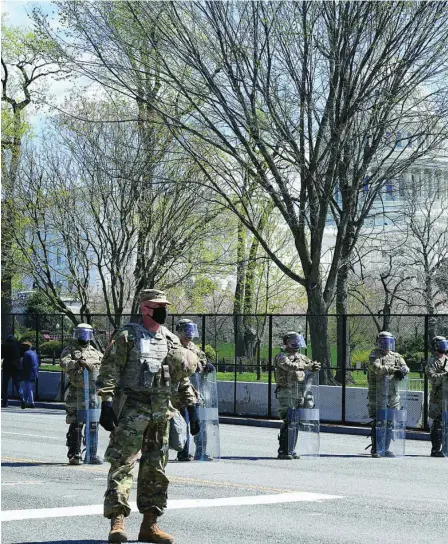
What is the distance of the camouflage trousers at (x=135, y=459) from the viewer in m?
8.41

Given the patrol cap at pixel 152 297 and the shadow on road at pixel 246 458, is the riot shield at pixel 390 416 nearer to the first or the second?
the shadow on road at pixel 246 458

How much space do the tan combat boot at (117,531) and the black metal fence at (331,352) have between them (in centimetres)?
1467

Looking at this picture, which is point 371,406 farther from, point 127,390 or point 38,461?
point 127,390

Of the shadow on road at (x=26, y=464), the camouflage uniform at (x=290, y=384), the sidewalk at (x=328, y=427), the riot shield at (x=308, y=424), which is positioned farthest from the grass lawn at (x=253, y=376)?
the shadow on road at (x=26, y=464)

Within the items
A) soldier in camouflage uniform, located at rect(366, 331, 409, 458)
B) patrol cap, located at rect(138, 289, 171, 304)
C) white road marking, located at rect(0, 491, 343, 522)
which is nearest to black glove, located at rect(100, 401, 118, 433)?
patrol cap, located at rect(138, 289, 171, 304)

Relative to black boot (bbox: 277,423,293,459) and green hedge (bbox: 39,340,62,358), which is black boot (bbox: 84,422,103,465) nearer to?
black boot (bbox: 277,423,293,459)

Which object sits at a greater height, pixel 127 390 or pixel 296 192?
pixel 296 192

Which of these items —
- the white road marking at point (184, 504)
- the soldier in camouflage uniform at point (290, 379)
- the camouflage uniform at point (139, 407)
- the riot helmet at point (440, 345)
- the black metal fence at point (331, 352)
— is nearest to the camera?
the camouflage uniform at point (139, 407)

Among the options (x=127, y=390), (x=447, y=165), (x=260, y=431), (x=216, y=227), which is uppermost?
(x=447, y=165)

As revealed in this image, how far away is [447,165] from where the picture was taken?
3916cm

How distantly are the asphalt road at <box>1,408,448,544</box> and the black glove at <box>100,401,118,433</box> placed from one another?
2.94ft

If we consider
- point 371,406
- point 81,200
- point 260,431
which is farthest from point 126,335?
point 81,200

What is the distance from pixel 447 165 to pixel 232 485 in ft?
92.3

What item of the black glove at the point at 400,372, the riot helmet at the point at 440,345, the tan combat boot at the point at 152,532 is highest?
the riot helmet at the point at 440,345
